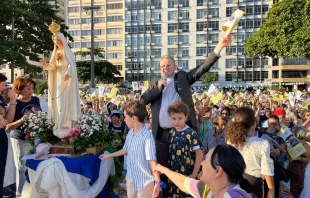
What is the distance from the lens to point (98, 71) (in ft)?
191

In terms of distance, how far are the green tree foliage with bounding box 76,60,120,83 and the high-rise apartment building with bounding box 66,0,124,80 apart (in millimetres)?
14949

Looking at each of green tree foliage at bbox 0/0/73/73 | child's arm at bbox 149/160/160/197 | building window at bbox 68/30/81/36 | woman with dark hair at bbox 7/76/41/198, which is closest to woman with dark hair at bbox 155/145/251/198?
child's arm at bbox 149/160/160/197

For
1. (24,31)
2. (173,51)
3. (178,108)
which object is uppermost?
(173,51)

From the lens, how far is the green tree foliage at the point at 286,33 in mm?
21234

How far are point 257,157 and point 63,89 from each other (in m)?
2.76

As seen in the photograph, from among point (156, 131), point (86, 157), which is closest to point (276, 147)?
point (156, 131)

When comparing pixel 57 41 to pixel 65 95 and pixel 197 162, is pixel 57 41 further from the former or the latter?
pixel 197 162

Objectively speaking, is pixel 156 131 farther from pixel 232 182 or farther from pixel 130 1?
pixel 130 1

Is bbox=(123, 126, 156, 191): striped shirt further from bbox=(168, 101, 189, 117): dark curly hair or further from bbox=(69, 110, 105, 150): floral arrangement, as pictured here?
bbox=(69, 110, 105, 150): floral arrangement

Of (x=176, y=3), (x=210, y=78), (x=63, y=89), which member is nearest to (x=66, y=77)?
(x=63, y=89)

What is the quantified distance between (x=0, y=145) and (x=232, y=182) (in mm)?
3243

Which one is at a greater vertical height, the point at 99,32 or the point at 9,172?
the point at 99,32

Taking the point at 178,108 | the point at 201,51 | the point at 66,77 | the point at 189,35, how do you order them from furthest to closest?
1. the point at 189,35
2. the point at 201,51
3. the point at 66,77
4. the point at 178,108

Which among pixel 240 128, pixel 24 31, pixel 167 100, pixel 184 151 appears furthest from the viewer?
pixel 24 31
